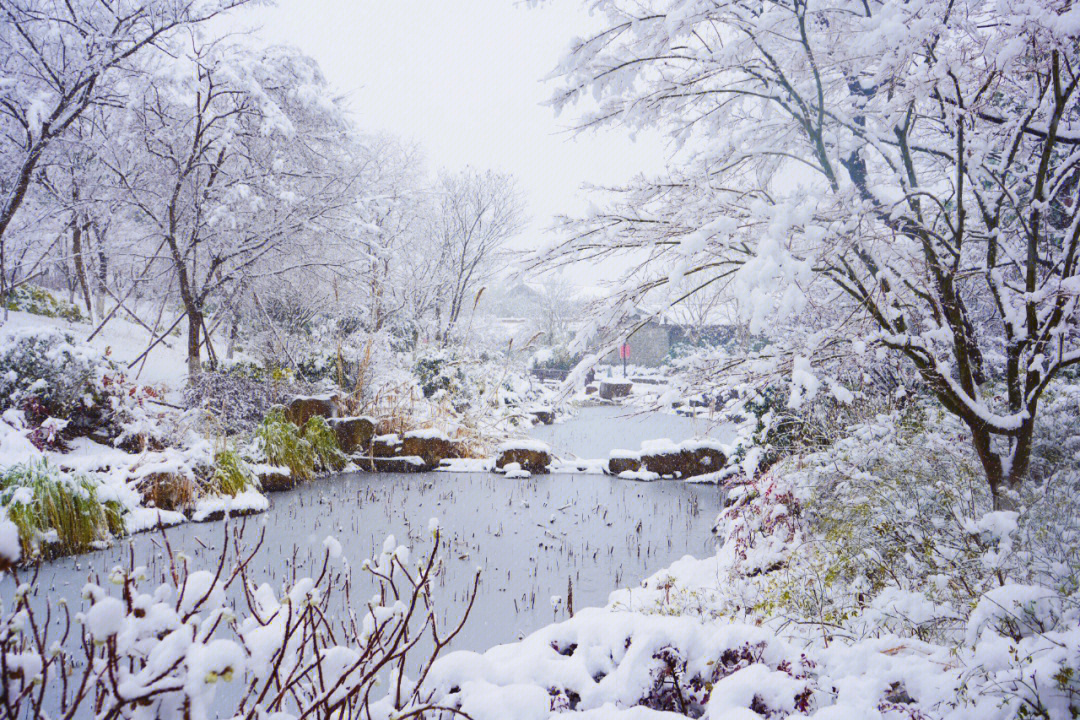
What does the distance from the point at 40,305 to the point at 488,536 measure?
1487 centimetres

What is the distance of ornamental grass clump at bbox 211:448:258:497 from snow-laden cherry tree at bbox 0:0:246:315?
4.75 meters

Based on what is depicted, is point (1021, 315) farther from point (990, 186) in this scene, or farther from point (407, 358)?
point (407, 358)

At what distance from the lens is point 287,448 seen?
312 inches

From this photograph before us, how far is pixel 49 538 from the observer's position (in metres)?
4.77

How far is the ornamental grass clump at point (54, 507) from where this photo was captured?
15.1 ft

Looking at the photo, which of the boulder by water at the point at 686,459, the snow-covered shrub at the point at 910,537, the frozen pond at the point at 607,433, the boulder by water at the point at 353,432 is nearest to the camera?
the snow-covered shrub at the point at 910,537

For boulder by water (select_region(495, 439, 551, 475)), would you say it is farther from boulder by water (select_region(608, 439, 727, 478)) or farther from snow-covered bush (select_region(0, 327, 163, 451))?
snow-covered bush (select_region(0, 327, 163, 451))

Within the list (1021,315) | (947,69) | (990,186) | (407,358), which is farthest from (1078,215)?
(407,358)

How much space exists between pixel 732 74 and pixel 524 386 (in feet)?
49.3

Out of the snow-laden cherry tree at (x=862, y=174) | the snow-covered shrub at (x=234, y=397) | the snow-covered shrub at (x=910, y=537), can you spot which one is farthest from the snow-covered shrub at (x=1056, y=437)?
the snow-covered shrub at (x=234, y=397)

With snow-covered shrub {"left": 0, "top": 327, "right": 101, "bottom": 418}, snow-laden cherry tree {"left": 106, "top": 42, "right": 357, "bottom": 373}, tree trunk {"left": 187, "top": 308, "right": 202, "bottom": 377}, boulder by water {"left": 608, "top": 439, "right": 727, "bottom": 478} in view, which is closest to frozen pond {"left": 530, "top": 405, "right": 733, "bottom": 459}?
boulder by water {"left": 608, "top": 439, "right": 727, "bottom": 478}

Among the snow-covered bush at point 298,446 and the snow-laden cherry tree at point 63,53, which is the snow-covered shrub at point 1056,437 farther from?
the snow-laden cherry tree at point 63,53

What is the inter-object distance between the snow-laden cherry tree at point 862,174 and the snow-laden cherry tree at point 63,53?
745cm

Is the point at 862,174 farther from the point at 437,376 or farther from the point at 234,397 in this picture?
the point at 437,376
